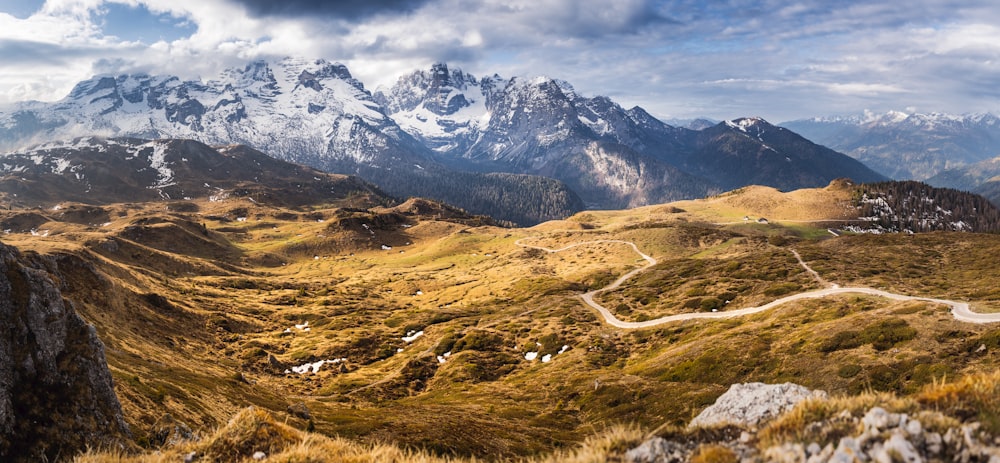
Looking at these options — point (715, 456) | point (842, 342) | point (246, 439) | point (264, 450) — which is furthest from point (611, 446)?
point (842, 342)

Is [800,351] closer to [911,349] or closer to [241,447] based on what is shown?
[911,349]

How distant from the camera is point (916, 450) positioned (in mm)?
7684

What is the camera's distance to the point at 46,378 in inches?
689

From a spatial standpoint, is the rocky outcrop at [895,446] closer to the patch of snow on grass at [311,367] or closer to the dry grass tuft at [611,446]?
the dry grass tuft at [611,446]

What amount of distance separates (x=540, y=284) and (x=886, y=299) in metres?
75.9

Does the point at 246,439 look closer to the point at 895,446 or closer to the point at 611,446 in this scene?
the point at 611,446

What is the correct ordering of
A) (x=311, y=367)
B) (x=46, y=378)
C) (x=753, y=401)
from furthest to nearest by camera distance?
1. (x=311, y=367)
2. (x=46, y=378)
3. (x=753, y=401)

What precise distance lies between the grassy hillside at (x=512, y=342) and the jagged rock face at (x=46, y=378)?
2.54 meters

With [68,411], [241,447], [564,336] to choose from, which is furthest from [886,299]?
[68,411]

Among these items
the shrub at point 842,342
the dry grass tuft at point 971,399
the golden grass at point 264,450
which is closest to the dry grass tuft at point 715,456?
the golden grass at point 264,450

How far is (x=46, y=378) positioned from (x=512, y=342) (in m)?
67.9

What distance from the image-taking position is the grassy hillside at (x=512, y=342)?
3378cm

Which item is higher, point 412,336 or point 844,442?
point 844,442

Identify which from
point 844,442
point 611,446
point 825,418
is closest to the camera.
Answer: point 844,442
